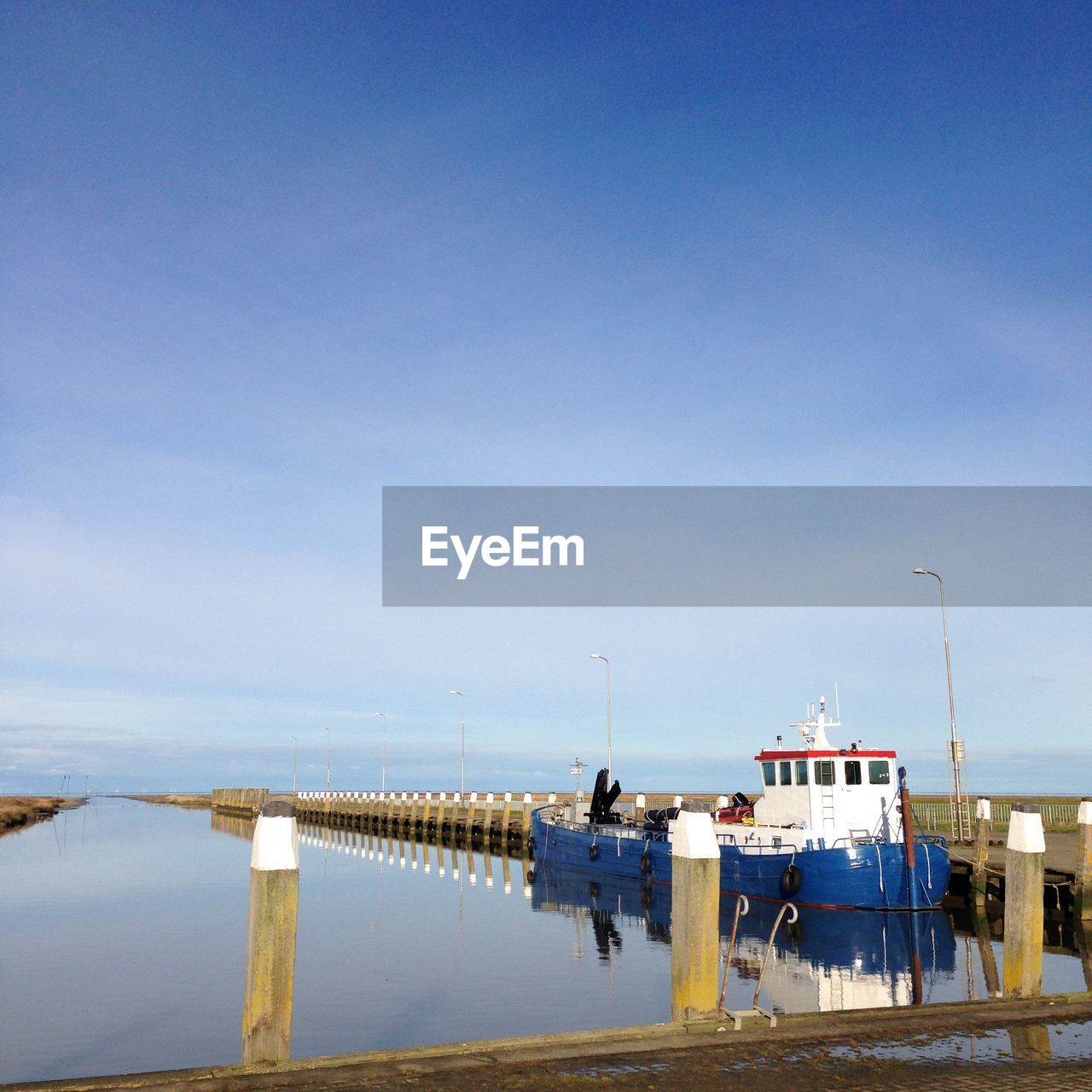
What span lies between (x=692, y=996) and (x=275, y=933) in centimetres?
443

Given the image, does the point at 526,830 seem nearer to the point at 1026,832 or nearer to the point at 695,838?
the point at 1026,832

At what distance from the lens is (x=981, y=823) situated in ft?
98.7

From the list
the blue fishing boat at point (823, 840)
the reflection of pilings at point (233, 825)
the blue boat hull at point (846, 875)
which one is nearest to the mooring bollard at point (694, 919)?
the blue fishing boat at point (823, 840)

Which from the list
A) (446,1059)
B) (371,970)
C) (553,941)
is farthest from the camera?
(553,941)

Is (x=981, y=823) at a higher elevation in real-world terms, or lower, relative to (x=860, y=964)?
higher

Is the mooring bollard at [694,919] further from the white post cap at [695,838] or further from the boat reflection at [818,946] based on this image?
the boat reflection at [818,946]

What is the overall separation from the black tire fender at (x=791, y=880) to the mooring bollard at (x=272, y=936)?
24312 millimetres

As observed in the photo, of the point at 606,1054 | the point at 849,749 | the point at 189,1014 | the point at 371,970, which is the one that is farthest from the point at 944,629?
the point at 606,1054

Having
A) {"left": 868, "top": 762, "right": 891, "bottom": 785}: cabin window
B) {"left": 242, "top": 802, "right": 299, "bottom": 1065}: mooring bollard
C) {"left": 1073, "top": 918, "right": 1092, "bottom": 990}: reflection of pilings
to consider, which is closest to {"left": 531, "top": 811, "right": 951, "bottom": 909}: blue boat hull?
{"left": 868, "top": 762, "right": 891, "bottom": 785}: cabin window

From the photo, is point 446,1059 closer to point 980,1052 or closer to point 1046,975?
point 980,1052

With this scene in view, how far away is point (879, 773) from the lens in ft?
112

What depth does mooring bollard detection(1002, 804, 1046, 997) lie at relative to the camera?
42.6 ft

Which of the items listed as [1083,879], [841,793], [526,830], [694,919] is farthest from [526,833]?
[694,919]

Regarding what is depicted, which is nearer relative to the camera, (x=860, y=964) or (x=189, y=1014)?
(x=189, y=1014)
